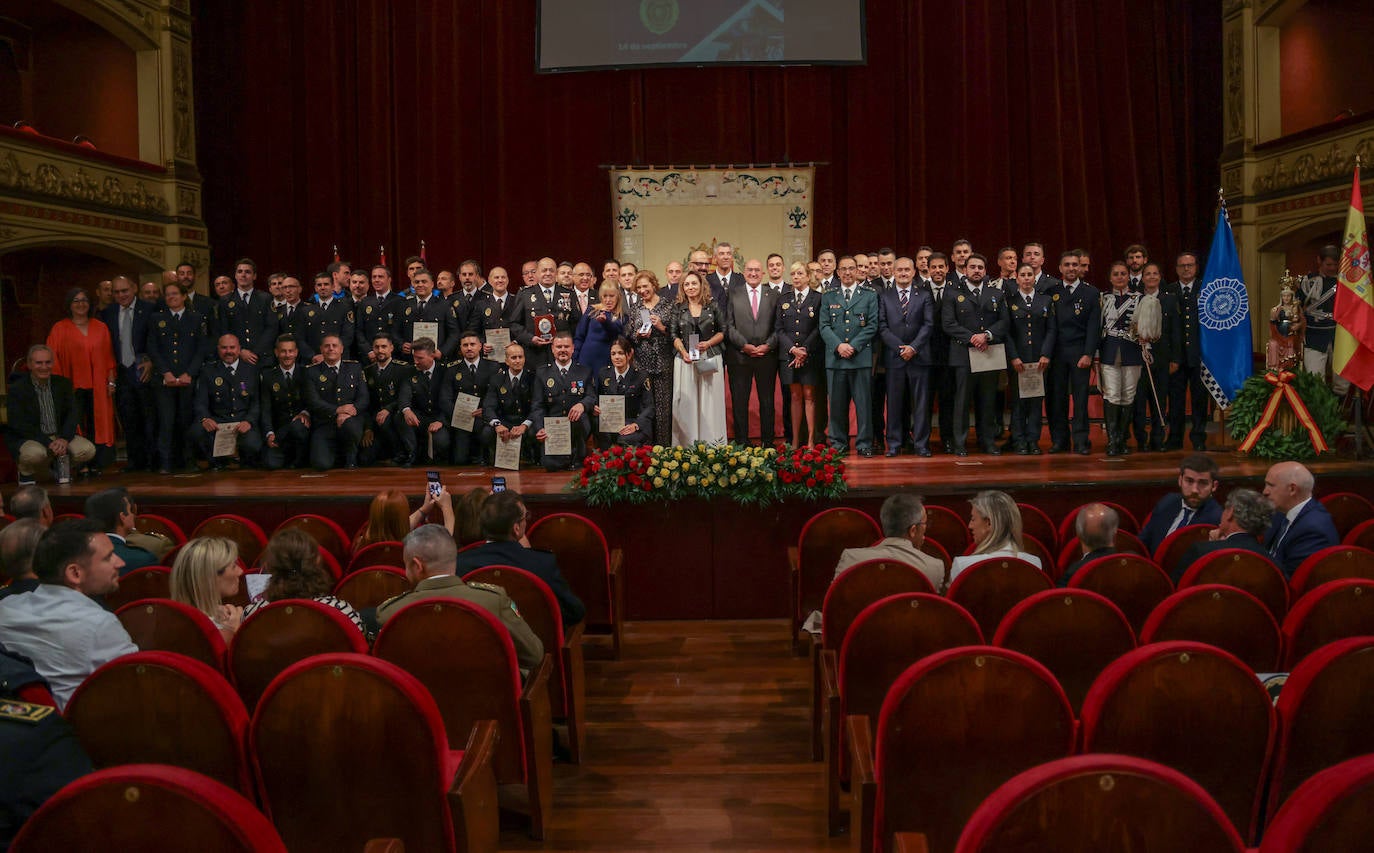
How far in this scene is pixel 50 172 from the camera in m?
9.34

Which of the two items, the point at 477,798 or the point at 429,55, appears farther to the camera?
the point at 429,55

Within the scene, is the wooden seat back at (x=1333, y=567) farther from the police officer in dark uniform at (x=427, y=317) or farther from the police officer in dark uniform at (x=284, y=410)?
the police officer in dark uniform at (x=284, y=410)

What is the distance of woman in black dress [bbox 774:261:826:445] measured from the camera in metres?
7.73

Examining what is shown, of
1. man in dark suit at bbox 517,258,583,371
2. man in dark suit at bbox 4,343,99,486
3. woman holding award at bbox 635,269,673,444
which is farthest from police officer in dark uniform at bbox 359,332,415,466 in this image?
man in dark suit at bbox 4,343,99,486

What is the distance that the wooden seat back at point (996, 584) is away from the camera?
10.9ft

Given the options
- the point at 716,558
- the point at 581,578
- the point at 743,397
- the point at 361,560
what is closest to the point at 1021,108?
the point at 743,397

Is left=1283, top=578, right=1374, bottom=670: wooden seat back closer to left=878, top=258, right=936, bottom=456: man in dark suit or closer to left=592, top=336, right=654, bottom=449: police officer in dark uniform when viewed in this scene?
left=878, top=258, right=936, bottom=456: man in dark suit

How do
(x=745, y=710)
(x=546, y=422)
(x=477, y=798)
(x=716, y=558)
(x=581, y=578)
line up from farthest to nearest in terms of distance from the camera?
(x=546, y=422), (x=716, y=558), (x=581, y=578), (x=745, y=710), (x=477, y=798)

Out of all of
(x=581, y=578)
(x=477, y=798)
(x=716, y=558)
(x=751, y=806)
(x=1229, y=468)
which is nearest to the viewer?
(x=477, y=798)

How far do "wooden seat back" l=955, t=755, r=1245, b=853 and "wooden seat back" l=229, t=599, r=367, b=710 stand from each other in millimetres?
1686

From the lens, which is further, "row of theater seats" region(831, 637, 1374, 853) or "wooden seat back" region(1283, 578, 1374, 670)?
"wooden seat back" region(1283, 578, 1374, 670)

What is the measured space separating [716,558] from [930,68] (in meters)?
7.84

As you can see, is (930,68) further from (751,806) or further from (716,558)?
(751,806)

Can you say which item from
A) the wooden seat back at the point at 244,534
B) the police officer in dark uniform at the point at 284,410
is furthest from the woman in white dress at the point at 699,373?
the wooden seat back at the point at 244,534
